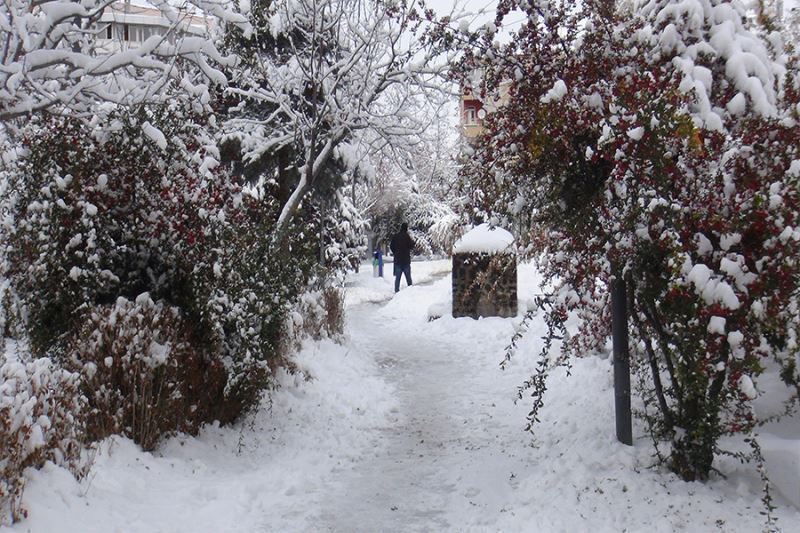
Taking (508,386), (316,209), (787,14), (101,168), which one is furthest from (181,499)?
(316,209)

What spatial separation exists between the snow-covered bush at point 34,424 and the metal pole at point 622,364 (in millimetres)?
3910

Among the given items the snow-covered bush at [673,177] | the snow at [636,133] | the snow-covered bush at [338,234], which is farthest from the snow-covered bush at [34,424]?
the snow-covered bush at [338,234]

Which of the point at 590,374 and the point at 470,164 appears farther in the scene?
the point at 590,374

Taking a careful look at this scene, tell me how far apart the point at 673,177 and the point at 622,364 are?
72.7 inches

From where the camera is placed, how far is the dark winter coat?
17.2m

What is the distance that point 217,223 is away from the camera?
5934 millimetres

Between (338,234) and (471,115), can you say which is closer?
(338,234)

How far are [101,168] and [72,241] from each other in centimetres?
76

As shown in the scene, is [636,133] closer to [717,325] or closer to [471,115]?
[717,325]

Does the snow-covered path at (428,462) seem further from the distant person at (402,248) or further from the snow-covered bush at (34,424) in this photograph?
the distant person at (402,248)

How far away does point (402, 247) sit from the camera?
17.3 metres

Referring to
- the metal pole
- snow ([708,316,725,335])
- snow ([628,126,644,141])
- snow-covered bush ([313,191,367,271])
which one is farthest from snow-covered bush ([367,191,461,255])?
snow ([708,316,725,335])

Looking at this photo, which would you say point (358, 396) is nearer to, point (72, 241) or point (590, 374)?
point (590, 374)

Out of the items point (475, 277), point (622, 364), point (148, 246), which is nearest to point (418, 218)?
point (475, 277)
